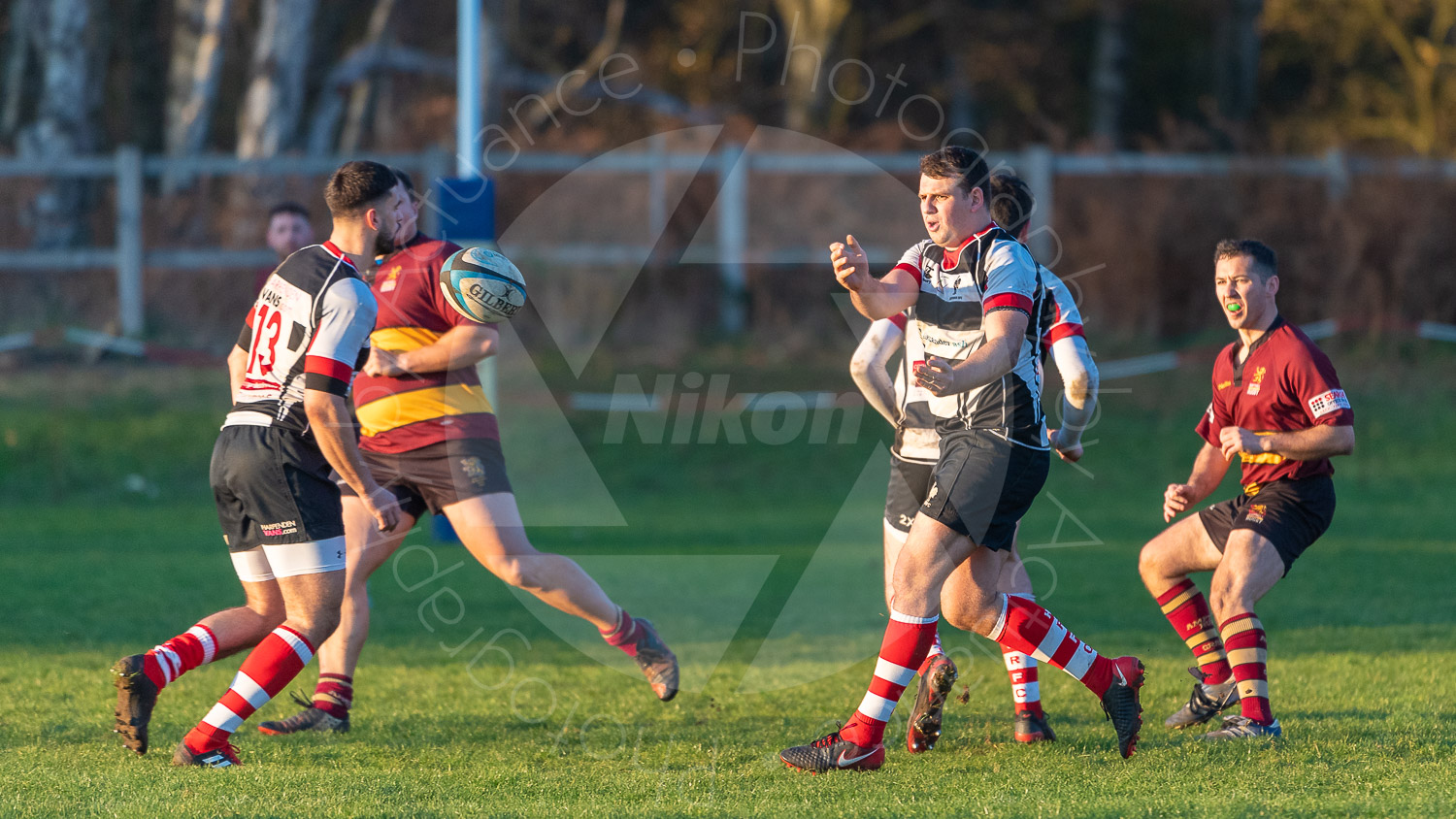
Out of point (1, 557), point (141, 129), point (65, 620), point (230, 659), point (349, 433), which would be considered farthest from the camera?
point (141, 129)

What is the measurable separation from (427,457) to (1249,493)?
314 cm

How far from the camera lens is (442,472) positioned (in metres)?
5.66

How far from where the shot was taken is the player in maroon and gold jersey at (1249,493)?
5285 millimetres

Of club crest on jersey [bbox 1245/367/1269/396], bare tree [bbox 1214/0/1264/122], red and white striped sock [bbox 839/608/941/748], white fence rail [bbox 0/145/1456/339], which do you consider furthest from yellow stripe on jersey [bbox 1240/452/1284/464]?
bare tree [bbox 1214/0/1264/122]

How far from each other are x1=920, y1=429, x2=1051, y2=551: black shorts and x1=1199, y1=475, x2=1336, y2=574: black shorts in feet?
3.02

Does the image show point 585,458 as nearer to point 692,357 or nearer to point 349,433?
point 692,357

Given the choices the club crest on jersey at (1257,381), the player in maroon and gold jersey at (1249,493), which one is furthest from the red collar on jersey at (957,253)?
the club crest on jersey at (1257,381)

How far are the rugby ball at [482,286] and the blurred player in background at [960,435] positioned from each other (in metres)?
1.46

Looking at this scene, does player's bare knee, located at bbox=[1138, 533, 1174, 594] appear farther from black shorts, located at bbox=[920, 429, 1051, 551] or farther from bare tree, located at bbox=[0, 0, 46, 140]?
bare tree, located at bbox=[0, 0, 46, 140]

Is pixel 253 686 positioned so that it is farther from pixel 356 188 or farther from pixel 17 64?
pixel 17 64

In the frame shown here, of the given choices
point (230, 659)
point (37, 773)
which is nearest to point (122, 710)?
point (37, 773)

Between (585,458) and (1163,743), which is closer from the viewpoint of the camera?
(1163,743)

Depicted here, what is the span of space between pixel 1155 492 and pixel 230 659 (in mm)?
8635

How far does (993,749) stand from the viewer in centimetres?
532
